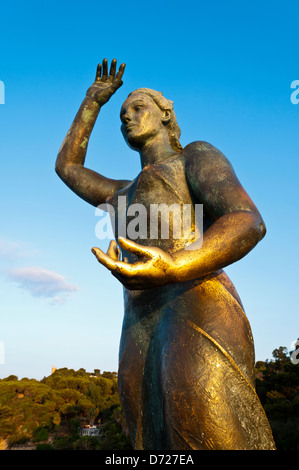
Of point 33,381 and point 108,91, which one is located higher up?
point 33,381

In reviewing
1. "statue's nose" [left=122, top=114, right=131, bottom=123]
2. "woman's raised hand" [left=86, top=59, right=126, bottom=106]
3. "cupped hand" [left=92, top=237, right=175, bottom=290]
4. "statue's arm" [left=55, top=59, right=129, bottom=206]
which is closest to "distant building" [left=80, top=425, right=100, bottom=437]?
"statue's arm" [left=55, top=59, right=129, bottom=206]

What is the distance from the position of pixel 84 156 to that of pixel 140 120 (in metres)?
0.73

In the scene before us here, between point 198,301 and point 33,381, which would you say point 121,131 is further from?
point 33,381

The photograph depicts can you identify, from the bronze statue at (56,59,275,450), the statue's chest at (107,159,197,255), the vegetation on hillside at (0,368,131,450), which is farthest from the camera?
the vegetation on hillside at (0,368,131,450)

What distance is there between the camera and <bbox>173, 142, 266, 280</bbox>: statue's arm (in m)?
2.46

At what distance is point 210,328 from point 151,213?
36.7 inches

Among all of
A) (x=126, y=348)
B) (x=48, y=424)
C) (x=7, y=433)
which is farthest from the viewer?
(x=48, y=424)

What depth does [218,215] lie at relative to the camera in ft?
9.55

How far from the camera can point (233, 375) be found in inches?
101

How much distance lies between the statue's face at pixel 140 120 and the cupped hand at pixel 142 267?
1584mm

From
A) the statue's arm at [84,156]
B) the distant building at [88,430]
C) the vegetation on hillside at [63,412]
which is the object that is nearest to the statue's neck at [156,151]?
the statue's arm at [84,156]

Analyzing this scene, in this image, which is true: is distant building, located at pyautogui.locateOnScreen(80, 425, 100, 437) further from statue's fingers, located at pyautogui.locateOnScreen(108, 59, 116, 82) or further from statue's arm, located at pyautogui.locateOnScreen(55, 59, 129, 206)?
statue's fingers, located at pyautogui.locateOnScreen(108, 59, 116, 82)

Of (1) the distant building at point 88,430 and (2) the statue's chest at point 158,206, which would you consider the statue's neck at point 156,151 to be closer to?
(2) the statue's chest at point 158,206
